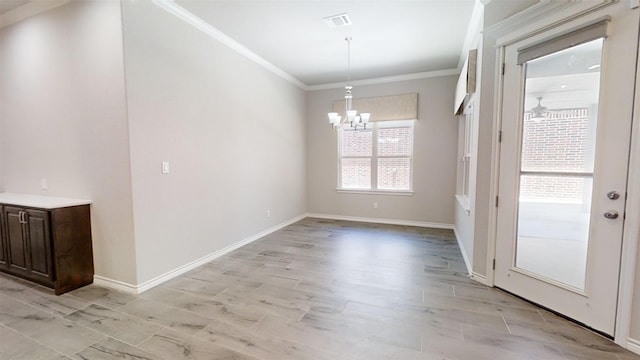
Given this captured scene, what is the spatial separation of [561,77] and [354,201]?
13.5 ft

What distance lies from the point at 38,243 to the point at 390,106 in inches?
214

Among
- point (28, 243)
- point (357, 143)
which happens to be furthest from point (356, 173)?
point (28, 243)

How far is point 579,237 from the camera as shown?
226 cm

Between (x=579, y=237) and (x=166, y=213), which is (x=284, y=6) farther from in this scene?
(x=579, y=237)

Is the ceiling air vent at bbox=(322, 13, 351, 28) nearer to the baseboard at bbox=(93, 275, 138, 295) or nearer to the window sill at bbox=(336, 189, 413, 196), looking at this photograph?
the window sill at bbox=(336, 189, 413, 196)

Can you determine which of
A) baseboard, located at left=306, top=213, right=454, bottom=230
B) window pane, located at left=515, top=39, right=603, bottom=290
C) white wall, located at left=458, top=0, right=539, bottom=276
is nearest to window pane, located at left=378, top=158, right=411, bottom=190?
baseboard, located at left=306, top=213, right=454, bottom=230

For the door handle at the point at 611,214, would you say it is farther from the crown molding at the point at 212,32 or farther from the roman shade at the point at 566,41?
the crown molding at the point at 212,32

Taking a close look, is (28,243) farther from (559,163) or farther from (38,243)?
(559,163)

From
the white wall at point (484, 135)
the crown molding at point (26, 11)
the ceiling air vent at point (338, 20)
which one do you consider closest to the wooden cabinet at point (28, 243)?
the crown molding at point (26, 11)

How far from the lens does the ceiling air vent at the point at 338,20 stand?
3158 millimetres

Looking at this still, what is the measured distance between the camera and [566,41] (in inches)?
87.9

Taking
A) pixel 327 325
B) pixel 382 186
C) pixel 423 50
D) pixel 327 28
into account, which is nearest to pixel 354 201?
pixel 382 186

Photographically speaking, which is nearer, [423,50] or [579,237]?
[579,237]

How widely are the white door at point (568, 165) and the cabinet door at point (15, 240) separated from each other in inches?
193
